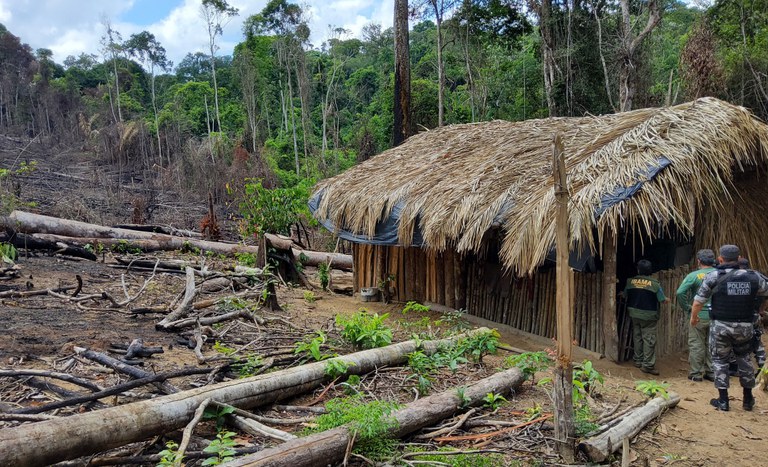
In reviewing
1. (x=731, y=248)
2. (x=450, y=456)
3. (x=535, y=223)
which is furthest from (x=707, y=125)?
(x=450, y=456)

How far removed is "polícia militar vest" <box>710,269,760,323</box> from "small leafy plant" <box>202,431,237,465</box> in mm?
4582

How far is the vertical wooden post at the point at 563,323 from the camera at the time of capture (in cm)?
368

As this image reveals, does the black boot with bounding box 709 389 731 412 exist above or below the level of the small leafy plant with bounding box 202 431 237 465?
below

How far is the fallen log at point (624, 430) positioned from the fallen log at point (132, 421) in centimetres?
216

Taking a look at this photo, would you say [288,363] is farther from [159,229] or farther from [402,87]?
[159,229]

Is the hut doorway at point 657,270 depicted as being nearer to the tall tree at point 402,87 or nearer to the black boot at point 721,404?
the black boot at point 721,404

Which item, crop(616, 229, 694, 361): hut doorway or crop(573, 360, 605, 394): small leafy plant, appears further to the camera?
crop(616, 229, 694, 361): hut doorway

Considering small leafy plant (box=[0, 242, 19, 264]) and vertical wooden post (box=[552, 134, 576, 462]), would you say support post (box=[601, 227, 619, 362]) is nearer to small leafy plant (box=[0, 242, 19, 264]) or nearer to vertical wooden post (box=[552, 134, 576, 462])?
vertical wooden post (box=[552, 134, 576, 462])

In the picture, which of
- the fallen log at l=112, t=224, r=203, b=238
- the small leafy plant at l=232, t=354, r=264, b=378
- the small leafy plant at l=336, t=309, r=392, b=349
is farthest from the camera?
the fallen log at l=112, t=224, r=203, b=238

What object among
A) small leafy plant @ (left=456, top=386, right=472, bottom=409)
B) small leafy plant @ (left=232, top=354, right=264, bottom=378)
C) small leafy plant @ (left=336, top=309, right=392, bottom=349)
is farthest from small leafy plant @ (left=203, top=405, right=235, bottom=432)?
small leafy plant @ (left=336, top=309, right=392, bottom=349)

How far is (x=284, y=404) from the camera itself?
461 cm

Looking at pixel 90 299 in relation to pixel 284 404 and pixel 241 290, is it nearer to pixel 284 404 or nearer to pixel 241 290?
pixel 241 290

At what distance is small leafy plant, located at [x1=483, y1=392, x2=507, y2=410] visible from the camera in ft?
15.4

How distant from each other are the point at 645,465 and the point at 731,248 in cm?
261
